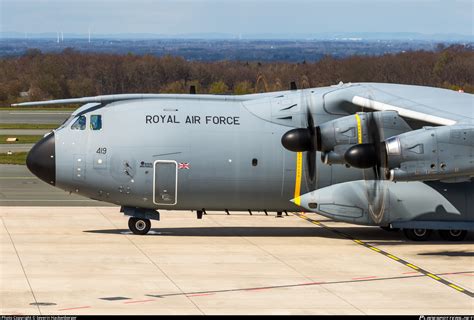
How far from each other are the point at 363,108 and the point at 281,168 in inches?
107

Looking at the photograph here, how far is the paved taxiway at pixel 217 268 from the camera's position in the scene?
19234 mm

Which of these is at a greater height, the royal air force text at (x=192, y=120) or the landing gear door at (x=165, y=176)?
the royal air force text at (x=192, y=120)

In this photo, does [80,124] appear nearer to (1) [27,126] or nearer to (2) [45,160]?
(2) [45,160]

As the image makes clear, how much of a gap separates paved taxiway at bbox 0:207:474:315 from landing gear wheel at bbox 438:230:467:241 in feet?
1.02

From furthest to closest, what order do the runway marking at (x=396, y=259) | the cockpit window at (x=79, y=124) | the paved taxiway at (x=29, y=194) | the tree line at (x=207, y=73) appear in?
the tree line at (x=207, y=73), the paved taxiway at (x=29, y=194), the cockpit window at (x=79, y=124), the runway marking at (x=396, y=259)

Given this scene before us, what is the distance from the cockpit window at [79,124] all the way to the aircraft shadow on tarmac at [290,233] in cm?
299

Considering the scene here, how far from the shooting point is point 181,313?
18281mm

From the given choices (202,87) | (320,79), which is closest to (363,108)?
(320,79)

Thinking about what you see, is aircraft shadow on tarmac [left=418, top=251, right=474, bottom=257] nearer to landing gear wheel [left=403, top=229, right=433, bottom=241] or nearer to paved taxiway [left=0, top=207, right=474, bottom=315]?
paved taxiway [left=0, top=207, right=474, bottom=315]

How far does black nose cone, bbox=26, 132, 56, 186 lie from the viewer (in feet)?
86.8

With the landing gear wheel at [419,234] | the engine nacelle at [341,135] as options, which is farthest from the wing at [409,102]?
the landing gear wheel at [419,234]

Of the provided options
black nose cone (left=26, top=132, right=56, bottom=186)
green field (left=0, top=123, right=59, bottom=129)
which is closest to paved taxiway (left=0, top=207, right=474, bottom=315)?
black nose cone (left=26, top=132, right=56, bottom=186)

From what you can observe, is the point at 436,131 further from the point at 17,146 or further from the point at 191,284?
the point at 17,146

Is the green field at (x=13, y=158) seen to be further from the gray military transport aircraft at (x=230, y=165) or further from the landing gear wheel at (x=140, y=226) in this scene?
the landing gear wheel at (x=140, y=226)
